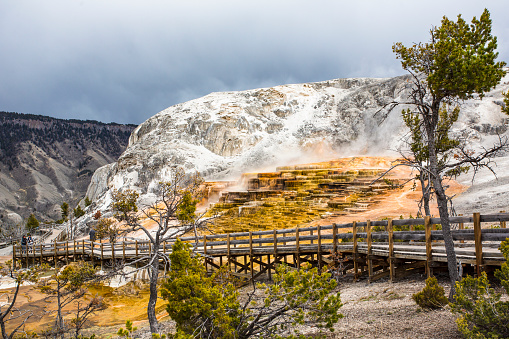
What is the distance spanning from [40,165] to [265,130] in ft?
436

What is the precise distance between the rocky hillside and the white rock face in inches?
2415

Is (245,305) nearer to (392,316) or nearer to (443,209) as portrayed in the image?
(392,316)

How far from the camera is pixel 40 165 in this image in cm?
16100

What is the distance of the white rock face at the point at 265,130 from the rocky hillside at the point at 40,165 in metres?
61.3

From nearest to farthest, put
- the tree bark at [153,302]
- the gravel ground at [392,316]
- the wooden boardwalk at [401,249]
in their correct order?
the gravel ground at [392,316] → the wooden boardwalk at [401,249] → the tree bark at [153,302]

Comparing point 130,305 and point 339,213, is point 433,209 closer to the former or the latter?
point 339,213

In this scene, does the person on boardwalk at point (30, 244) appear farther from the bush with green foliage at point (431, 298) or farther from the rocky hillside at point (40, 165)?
the rocky hillside at point (40, 165)

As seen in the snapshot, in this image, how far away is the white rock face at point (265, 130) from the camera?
182 ft

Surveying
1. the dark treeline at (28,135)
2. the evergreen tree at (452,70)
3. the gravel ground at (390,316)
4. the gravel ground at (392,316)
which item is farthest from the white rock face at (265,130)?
the dark treeline at (28,135)

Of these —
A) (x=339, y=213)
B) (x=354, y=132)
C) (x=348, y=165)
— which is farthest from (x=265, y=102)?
(x=339, y=213)

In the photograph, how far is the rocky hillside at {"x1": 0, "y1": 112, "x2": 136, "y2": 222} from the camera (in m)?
128

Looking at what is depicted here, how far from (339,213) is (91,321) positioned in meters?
16.6

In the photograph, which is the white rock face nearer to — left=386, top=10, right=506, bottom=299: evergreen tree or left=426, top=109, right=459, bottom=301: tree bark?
left=386, top=10, right=506, bottom=299: evergreen tree

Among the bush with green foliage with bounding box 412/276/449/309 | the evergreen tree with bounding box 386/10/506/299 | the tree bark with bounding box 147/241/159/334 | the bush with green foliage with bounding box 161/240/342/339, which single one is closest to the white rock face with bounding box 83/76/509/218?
the evergreen tree with bounding box 386/10/506/299
